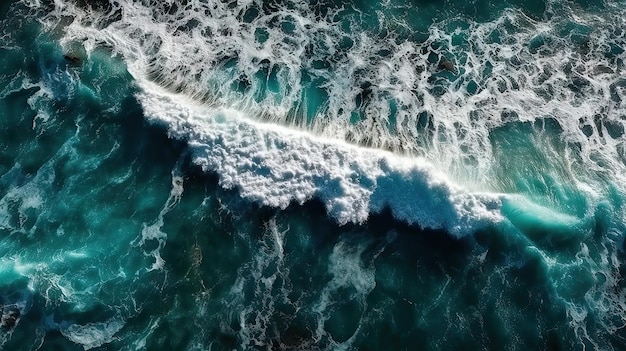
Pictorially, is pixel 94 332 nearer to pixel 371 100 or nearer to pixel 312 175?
pixel 312 175

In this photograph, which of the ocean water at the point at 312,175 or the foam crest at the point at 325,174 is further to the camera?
the foam crest at the point at 325,174

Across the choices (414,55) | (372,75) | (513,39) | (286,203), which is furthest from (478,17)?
(286,203)

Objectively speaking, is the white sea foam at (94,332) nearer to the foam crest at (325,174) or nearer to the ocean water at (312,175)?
the ocean water at (312,175)

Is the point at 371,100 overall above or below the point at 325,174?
above

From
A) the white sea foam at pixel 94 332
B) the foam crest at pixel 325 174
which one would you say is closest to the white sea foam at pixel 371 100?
the foam crest at pixel 325 174

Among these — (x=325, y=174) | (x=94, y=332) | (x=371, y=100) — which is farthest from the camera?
(x=371, y=100)

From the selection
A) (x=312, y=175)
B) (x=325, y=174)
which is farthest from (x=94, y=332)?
(x=325, y=174)

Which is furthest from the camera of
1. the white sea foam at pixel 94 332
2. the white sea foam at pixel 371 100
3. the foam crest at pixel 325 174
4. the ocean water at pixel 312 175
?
the white sea foam at pixel 371 100

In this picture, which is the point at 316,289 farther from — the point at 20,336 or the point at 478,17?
the point at 478,17

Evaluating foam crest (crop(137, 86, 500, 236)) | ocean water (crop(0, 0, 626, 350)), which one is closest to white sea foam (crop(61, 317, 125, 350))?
ocean water (crop(0, 0, 626, 350))
